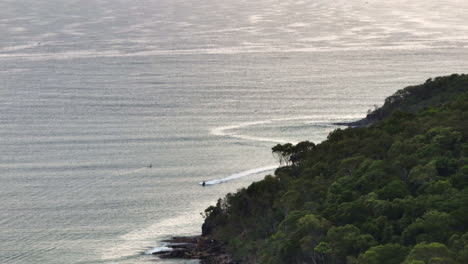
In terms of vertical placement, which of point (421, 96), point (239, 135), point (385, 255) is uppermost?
point (421, 96)

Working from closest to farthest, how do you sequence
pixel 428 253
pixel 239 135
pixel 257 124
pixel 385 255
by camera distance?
pixel 428 253 < pixel 385 255 < pixel 239 135 < pixel 257 124

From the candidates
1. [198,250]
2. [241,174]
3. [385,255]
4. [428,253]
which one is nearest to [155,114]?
[241,174]

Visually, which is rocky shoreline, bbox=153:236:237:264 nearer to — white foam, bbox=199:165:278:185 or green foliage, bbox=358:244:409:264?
green foliage, bbox=358:244:409:264

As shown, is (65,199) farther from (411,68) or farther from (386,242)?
(411,68)

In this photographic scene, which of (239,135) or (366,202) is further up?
(366,202)

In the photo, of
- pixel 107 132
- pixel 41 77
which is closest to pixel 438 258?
pixel 107 132

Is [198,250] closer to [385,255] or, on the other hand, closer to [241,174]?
[385,255]
